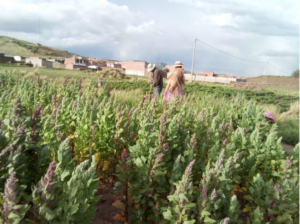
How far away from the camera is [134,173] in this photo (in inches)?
91.6

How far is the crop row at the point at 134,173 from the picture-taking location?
136 cm

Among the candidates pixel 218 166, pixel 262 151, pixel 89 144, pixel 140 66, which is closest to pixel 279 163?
pixel 262 151

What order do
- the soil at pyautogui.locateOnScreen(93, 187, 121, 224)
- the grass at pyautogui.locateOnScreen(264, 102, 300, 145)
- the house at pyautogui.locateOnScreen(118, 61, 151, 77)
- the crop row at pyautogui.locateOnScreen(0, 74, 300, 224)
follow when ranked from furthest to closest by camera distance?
the house at pyautogui.locateOnScreen(118, 61, 151, 77)
the grass at pyautogui.locateOnScreen(264, 102, 300, 145)
the soil at pyautogui.locateOnScreen(93, 187, 121, 224)
the crop row at pyautogui.locateOnScreen(0, 74, 300, 224)

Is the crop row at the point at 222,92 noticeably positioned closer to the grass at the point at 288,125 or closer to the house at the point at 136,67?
the grass at the point at 288,125

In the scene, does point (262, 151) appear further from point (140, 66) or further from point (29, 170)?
point (140, 66)

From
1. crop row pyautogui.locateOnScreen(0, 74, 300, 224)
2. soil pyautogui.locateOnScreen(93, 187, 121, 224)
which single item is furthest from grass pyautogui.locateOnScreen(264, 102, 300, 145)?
soil pyautogui.locateOnScreen(93, 187, 121, 224)

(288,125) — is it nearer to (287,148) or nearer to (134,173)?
(287,148)

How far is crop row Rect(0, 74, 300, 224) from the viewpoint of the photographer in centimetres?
136

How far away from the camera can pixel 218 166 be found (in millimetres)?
1931

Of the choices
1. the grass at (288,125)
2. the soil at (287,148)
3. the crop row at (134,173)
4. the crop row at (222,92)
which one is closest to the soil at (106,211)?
the crop row at (134,173)

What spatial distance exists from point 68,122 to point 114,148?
94cm

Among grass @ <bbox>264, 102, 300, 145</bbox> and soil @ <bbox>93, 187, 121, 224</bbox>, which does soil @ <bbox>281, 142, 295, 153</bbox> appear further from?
soil @ <bbox>93, 187, 121, 224</bbox>

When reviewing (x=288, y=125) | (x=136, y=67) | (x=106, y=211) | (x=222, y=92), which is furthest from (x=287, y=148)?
(x=136, y=67)

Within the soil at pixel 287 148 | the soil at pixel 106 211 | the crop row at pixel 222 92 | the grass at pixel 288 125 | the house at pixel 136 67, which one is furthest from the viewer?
the house at pixel 136 67
